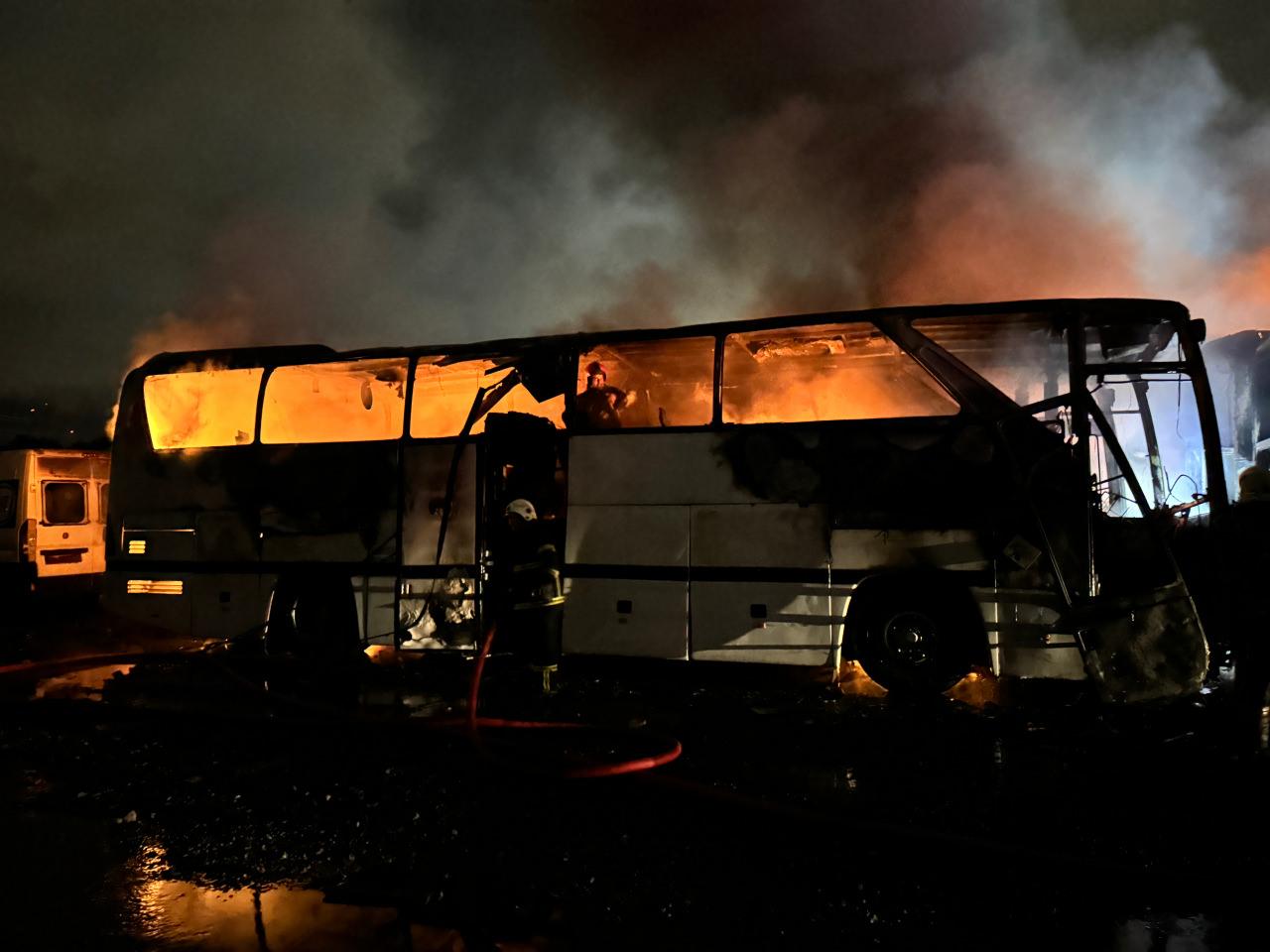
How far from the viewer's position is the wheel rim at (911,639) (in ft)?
20.4

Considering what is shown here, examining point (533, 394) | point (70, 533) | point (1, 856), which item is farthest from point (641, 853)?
point (70, 533)

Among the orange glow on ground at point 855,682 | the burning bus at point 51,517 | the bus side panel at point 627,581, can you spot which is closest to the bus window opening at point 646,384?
the bus side panel at point 627,581

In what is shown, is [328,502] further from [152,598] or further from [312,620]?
[152,598]

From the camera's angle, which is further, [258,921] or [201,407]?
[201,407]

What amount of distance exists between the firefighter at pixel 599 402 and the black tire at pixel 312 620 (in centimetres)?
329

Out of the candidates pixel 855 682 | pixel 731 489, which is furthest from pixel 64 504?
pixel 855 682

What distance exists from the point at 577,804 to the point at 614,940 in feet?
4.44

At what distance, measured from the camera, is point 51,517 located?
13.4m

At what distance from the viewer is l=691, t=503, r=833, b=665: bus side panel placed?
20.8 feet

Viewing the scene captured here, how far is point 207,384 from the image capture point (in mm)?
8883

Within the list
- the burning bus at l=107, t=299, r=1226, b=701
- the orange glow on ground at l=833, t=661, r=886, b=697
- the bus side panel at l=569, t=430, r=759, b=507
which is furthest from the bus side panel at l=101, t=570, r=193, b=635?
the orange glow on ground at l=833, t=661, r=886, b=697

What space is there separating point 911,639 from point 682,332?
3367 millimetres

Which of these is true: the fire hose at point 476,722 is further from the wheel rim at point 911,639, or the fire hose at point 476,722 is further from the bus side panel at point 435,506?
the wheel rim at point 911,639

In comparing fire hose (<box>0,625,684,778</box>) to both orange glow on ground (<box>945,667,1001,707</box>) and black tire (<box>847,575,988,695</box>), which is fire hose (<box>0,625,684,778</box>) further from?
orange glow on ground (<box>945,667,1001,707</box>)
